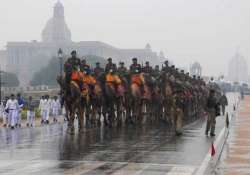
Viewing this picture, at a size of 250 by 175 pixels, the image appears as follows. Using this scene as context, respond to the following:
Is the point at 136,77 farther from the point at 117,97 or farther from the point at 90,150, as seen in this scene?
Answer: the point at 90,150

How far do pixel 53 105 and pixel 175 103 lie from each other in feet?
50.5

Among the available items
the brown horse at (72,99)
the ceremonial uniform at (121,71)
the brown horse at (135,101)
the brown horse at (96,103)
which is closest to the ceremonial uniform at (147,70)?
the brown horse at (135,101)

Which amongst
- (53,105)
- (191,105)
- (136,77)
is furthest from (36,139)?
(191,105)

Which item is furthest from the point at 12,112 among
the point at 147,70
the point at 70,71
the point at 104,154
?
the point at 104,154

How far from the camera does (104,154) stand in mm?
16656

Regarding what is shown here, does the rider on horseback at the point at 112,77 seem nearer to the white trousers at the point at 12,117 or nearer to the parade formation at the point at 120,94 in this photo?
the parade formation at the point at 120,94

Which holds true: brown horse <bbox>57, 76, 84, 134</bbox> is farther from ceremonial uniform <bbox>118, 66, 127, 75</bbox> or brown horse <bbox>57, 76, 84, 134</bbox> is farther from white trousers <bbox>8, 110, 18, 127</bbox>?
white trousers <bbox>8, 110, 18, 127</bbox>

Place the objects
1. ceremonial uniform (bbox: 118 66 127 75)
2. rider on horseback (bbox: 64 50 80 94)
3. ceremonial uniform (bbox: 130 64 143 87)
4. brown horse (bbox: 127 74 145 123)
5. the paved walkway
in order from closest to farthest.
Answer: the paved walkway, rider on horseback (bbox: 64 50 80 94), ceremonial uniform (bbox: 118 66 127 75), brown horse (bbox: 127 74 145 123), ceremonial uniform (bbox: 130 64 143 87)

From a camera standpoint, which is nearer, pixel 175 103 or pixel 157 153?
pixel 157 153

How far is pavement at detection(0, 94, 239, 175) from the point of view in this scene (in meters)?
13.9

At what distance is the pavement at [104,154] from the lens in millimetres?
Answer: 13898

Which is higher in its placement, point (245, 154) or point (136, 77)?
point (136, 77)

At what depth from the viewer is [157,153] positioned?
1722 cm

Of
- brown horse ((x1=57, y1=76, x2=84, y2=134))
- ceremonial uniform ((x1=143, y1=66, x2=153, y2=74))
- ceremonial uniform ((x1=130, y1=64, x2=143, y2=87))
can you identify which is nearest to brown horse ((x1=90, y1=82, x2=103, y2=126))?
brown horse ((x1=57, y1=76, x2=84, y2=134))
